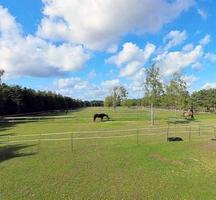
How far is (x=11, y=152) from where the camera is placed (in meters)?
23.9

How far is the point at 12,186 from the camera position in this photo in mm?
14656

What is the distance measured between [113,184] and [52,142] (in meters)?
14.5

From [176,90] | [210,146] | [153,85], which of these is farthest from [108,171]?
[176,90]

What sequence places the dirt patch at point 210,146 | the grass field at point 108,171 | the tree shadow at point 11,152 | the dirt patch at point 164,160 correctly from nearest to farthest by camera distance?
the grass field at point 108,171 < the dirt patch at point 164,160 < the tree shadow at point 11,152 < the dirt patch at point 210,146

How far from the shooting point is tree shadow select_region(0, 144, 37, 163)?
22.1 meters

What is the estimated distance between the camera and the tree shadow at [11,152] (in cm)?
2208

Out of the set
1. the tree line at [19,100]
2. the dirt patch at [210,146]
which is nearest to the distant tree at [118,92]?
the tree line at [19,100]

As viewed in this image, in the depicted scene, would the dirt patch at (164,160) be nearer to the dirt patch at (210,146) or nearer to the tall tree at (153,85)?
the dirt patch at (210,146)

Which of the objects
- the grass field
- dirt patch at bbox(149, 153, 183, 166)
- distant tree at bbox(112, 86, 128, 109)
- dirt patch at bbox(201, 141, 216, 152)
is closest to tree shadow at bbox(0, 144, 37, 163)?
the grass field

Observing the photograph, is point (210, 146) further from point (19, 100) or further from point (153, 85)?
point (19, 100)

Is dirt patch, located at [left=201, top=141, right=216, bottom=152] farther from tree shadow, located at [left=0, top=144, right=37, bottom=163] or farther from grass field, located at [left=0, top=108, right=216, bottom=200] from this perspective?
tree shadow, located at [left=0, top=144, right=37, bottom=163]

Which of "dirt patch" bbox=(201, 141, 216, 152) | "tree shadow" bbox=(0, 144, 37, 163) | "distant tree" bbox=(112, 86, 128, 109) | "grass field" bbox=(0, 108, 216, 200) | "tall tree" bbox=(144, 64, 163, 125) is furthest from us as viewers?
"distant tree" bbox=(112, 86, 128, 109)

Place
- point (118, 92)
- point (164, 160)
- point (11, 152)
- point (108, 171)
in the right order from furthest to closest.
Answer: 1. point (118, 92)
2. point (11, 152)
3. point (164, 160)
4. point (108, 171)

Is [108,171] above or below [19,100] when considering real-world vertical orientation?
below
